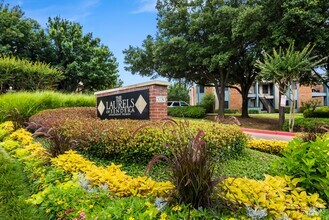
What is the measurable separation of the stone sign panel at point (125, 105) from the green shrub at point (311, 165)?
11.8 ft

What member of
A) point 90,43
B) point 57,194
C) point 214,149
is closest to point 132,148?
point 214,149

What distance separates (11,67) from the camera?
48.6 ft

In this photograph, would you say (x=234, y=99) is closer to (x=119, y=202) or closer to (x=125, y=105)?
(x=125, y=105)

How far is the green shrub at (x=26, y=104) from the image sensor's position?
29.5 feet

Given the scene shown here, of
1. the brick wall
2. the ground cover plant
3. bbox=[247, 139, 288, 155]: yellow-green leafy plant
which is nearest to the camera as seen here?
the ground cover plant

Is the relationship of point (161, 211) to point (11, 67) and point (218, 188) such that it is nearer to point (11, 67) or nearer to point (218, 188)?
point (218, 188)

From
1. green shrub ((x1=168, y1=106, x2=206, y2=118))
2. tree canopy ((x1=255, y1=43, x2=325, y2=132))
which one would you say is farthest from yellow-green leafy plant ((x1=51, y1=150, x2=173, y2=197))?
green shrub ((x1=168, y1=106, x2=206, y2=118))

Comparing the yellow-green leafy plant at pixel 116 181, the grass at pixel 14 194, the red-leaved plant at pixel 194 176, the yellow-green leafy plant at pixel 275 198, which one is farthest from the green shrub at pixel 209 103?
the red-leaved plant at pixel 194 176

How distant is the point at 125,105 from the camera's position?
6.89m

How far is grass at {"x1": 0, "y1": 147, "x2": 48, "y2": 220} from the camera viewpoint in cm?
294

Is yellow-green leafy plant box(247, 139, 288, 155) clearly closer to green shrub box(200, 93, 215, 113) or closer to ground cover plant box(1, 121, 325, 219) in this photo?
ground cover plant box(1, 121, 325, 219)

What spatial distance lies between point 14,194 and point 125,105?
371 cm

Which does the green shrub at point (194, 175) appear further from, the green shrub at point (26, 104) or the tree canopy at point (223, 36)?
the tree canopy at point (223, 36)

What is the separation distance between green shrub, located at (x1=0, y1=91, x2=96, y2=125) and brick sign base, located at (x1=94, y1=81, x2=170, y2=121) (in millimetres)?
3191
